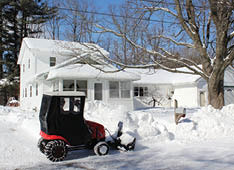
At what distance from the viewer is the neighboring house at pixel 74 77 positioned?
65.0 feet

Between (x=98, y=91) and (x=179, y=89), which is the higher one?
(x=179, y=89)

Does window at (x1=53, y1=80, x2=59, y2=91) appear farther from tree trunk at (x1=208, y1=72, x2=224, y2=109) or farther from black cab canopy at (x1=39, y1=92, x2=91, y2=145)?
black cab canopy at (x1=39, y1=92, x2=91, y2=145)

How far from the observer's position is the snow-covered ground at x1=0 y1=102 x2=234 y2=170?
22.3ft

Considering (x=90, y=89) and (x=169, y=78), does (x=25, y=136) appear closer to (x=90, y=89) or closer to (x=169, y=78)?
(x=90, y=89)

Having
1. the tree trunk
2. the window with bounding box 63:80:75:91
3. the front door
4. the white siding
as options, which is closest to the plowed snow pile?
the tree trunk

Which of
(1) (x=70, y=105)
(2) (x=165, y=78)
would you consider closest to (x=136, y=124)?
(1) (x=70, y=105)

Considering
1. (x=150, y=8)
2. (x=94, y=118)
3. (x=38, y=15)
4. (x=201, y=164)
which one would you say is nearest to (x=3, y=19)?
(x=38, y=15)

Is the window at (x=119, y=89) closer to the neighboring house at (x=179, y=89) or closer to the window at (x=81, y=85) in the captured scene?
the window at (x=81, y=85)

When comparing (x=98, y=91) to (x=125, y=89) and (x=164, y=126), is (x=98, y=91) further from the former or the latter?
(x=164, y=126)

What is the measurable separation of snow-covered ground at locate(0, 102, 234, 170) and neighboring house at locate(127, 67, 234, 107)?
15607mm

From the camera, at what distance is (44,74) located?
21.3 m

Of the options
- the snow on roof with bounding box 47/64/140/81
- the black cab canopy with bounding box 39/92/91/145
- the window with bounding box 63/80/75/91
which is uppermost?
the snow on roof with bounding box 47/64/140/81

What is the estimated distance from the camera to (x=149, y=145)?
9180 mm

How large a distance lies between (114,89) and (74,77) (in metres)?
3.94
